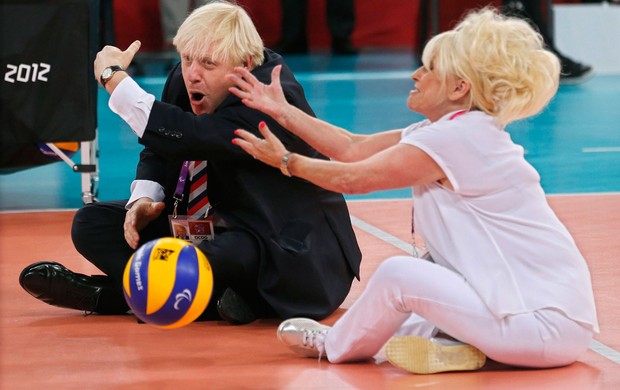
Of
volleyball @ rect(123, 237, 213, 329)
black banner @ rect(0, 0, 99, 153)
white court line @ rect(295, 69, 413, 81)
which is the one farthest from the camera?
white court line @ rect(295, 69, 413, 81)

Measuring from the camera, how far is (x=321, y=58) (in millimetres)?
13875

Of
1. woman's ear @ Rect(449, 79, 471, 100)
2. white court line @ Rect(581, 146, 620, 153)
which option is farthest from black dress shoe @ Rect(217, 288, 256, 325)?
white court line @ Rect(581, 146, 620, 153)

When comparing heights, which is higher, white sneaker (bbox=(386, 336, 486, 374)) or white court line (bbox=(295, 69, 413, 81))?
white sneaker (bbox=(386, 336, 486, 374))

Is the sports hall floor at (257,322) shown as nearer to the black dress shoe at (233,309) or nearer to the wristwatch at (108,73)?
the black dress shoe at (233,309)

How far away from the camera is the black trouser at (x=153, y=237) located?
13.3 feet

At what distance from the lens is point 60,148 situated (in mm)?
6527

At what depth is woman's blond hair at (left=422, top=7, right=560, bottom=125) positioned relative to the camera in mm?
3492

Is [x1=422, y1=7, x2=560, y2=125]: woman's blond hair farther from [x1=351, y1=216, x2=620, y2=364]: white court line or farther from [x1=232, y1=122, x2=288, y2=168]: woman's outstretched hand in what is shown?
[x1=351, y1=216, x2=620, y2=364]: white court line

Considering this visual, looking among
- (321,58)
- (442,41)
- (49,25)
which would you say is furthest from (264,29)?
(442,41)

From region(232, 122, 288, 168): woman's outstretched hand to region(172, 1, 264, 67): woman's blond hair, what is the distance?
57 cm

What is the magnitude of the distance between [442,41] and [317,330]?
977 millimetres

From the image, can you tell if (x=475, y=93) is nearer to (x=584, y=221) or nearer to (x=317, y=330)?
(x=317, y=330)

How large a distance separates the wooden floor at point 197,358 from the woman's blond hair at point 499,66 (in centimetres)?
80

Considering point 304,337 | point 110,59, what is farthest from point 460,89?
point 110,59
